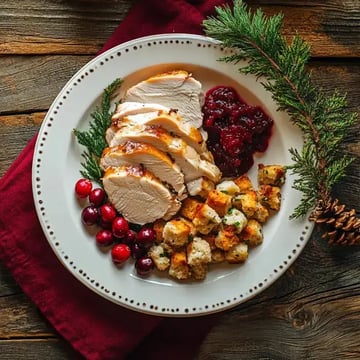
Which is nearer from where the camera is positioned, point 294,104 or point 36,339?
point 294,104

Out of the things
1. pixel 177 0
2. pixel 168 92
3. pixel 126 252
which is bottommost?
pixel 126 252

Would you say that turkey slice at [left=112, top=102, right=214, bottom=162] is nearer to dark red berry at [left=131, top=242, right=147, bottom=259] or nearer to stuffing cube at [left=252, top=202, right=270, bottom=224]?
stuffing cube at [left=252, top=202, right=270, bottom=224]

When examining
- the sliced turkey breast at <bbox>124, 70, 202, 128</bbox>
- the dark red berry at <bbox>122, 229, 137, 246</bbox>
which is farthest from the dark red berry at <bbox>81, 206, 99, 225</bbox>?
the sliced turkey breast at <bbox>124, 70, 202, 128</bbox>

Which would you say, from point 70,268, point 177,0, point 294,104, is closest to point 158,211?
point 70,268

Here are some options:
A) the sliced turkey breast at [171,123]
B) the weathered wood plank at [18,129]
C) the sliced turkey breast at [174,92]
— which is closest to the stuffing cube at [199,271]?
the sliced turkey breast at [171,123]

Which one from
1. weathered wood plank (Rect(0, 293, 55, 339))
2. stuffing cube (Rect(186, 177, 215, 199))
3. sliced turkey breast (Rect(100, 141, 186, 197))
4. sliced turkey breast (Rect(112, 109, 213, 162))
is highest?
sliced turkey breast (Rect(112, 109, 213, 162))

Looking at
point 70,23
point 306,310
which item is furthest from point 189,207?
point 70,23

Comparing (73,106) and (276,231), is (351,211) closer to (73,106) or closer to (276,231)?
(276,231)
